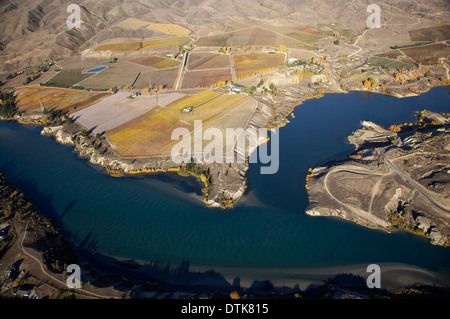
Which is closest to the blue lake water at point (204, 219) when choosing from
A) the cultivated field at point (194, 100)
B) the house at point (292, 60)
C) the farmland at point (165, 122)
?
the farmland at point (165, 122)

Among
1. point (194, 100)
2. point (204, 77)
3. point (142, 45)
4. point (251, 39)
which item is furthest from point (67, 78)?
point (251, 39)

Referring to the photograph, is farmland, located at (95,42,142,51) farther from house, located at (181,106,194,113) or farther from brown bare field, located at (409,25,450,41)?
brown bare field, located at (409,25,450,41)

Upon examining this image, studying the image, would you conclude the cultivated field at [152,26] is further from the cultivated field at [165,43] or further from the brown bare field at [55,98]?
the brown bare field at [55,98]

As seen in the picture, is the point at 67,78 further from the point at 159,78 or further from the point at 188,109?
the point at 188,109

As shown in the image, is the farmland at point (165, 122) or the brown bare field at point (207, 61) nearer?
the farmland at point (165, 122)

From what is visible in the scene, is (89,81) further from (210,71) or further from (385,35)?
(385,35)

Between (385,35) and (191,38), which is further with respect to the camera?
(191,38)
